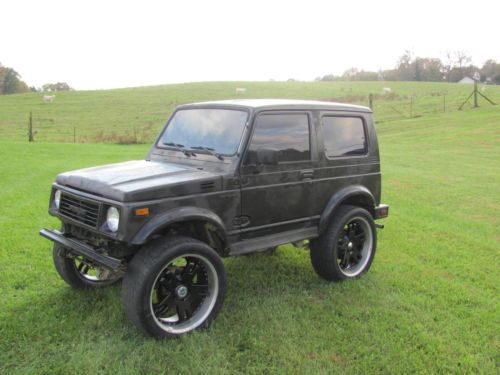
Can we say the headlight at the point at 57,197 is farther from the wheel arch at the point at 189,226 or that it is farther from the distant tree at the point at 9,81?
the distant tree at the point at 9,81

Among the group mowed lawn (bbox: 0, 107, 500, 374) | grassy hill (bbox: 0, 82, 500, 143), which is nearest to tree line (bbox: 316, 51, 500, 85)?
grassy hill (bbox: 0, 82, 500, 143)

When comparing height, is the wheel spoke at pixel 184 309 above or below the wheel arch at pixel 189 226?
below

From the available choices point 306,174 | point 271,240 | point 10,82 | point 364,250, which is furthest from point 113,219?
point 10,82

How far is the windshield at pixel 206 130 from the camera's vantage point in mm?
4488

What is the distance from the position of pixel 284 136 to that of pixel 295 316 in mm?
1778

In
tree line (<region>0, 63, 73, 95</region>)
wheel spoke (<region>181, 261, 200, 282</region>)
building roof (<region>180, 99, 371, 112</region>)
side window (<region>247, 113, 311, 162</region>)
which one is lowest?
wheel spoke (<region>181, 261, 200, 282</region>)

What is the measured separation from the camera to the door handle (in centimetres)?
479

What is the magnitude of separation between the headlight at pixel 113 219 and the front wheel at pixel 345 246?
7.61 ft

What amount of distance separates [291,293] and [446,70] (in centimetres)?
10327

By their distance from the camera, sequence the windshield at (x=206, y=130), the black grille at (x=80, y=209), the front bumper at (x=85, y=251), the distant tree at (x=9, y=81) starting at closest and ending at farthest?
the front bumper at (x=85, y=251)
the black grille at (x=80, y=209)
the windshield at (x=206, y=130)
the distant tree at (x=9, y=81)

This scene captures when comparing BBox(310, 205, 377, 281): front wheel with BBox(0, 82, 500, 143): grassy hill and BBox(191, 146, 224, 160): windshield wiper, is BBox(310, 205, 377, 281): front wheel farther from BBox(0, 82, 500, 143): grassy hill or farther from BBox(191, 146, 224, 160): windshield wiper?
BBox(0, 82, 500, 143): grassy hill

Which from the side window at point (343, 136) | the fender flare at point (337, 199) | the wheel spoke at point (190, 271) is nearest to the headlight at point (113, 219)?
the wheel spoke at point (190, 271)

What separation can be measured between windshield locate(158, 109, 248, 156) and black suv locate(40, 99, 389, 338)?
14 millimetres

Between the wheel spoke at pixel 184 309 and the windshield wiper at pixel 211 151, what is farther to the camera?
the windshield wiper at pixel 211 151
